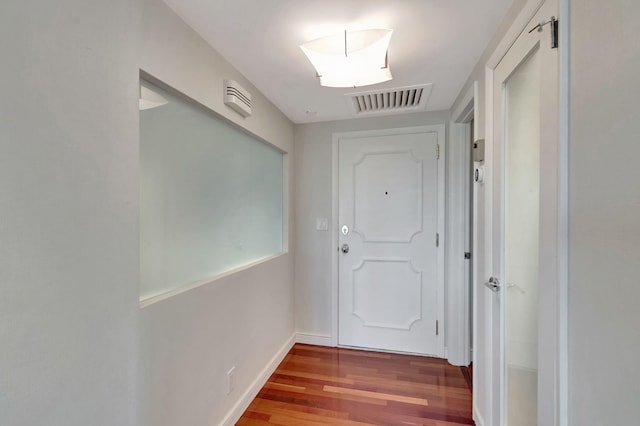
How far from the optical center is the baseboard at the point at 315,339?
265 cm

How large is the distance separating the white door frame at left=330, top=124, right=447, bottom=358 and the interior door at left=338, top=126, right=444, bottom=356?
1 cm

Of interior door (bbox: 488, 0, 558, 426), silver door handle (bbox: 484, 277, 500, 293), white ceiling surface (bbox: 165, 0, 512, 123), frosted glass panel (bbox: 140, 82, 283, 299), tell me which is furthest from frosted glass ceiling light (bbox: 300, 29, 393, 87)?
silver door handle (bbox: 484, 277, 500, 293)

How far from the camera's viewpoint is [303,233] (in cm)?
274

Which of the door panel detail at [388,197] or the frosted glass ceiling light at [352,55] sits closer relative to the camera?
the frosted glass ceiling light at [352,55]

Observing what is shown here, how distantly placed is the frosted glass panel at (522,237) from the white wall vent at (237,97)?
1448 mm

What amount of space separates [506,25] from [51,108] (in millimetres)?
1785

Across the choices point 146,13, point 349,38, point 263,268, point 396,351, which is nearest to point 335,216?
point 263,268

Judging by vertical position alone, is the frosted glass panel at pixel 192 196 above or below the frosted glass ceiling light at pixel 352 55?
below

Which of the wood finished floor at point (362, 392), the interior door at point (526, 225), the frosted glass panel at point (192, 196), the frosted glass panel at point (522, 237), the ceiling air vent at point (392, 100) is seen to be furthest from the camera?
the ceiling air vent at point (392, 100)

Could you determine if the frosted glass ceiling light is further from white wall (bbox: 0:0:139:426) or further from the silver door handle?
the silver door handle

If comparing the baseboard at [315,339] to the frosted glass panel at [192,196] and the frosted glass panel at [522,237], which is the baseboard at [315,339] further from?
the frosted glass panel at [522,237]

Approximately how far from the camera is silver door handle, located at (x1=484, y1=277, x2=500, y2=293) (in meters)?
1.34

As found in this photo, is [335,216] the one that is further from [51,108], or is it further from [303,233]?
[51,108]

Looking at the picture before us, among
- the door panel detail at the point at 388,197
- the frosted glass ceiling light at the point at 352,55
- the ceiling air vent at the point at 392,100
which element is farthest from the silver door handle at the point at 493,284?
the ceiling air vent at the point at 392,100
